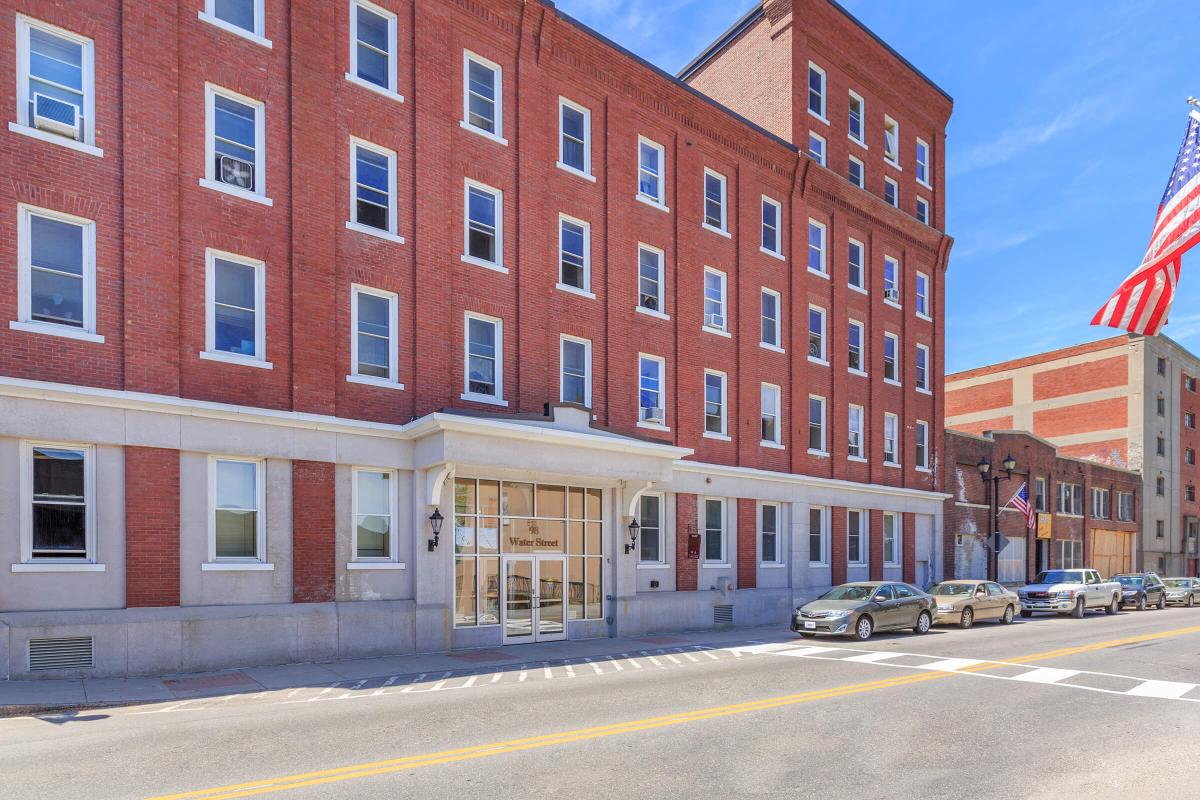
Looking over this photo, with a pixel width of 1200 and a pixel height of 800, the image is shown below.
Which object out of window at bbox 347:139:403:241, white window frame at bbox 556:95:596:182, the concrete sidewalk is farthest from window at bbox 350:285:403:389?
white window frame at bbox 556:95:596:182

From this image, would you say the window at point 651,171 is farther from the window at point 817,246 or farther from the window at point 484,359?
the window at point 817,246

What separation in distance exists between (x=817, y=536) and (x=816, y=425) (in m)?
3.71

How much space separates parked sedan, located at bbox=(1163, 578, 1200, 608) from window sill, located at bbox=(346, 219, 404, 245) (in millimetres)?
36439

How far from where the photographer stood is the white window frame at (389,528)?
17.2 meters

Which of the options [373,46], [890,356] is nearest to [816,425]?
[890,356]

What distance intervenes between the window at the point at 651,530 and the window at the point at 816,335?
9073mm

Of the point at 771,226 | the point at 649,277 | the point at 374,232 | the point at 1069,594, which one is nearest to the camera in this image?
the point at 374,232

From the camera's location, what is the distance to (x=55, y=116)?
1446 cm

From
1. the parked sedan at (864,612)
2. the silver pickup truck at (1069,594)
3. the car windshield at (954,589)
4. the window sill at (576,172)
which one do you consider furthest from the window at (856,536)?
the window sill at (576,172)

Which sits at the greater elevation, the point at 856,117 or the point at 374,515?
the point at 856,117

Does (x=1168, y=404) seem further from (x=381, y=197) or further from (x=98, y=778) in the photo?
(x=98, y=778)

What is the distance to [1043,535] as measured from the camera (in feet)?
132

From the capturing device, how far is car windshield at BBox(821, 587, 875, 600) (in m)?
20.7

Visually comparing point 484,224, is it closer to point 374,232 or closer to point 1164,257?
point 374,232
